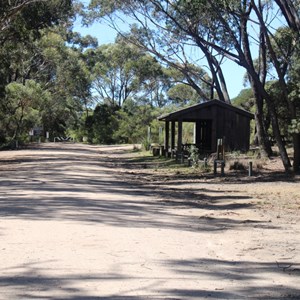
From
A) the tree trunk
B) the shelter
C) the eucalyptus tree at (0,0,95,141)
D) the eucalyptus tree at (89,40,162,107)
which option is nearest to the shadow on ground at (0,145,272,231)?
the tree trunk

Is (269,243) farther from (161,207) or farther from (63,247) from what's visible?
(161,207)

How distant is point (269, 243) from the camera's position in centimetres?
854

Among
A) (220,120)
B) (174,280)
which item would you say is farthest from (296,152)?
(174,280)

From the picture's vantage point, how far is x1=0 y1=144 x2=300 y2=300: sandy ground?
569 centimetres

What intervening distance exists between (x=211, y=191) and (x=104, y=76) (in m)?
65.9

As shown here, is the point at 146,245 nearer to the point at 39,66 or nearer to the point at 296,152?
the point at 296,152

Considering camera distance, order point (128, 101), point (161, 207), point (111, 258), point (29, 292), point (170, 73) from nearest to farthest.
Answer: point (29, 292) → point (111, 258) → point (161, 207) → point (170, 73) → point (128, 101)

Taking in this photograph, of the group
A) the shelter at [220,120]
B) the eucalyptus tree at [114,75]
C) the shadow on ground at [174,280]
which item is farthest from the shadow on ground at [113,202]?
the eucalyptus tree at [114,75]

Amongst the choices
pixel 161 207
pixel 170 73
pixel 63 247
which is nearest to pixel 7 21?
pixel 161 207

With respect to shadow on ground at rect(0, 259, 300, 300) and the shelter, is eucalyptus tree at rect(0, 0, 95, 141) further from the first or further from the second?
shadow on ground at rect(0, 259, 300, 300)

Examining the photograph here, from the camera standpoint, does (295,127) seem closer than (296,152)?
Yes

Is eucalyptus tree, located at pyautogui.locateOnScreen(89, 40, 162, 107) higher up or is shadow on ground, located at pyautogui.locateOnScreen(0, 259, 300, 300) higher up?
eucalyptus tree, located at pyautogui.locateOnScreen(89, 40, 162, 107)

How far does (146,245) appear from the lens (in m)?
7.95

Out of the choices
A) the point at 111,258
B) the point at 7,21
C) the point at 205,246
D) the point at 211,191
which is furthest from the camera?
the point at 7,21
